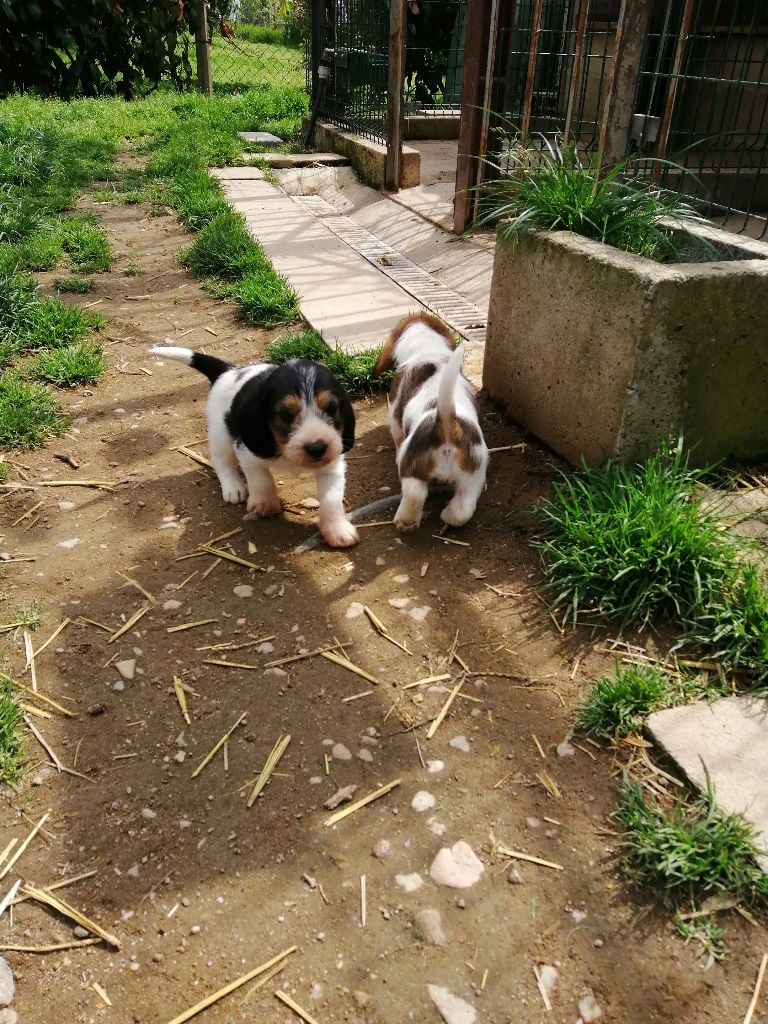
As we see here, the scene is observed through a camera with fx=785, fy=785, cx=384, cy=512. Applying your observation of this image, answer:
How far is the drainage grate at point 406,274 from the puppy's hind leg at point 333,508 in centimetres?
212

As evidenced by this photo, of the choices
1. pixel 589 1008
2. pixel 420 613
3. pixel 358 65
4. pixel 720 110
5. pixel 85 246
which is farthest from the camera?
pixel 358 65

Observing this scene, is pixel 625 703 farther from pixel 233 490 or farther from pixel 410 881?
pixel 233 490

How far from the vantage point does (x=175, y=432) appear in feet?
14.1

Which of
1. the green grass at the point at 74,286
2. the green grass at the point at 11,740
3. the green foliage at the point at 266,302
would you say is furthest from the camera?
the green grass at the point at 74,286

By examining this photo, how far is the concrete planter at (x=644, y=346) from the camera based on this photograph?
308 centimetres

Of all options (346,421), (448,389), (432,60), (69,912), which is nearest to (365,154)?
(432,60)

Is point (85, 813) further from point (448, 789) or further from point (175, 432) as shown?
point (175, 432)

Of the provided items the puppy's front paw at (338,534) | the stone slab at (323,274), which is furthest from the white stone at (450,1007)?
the stone slab at (323,274)

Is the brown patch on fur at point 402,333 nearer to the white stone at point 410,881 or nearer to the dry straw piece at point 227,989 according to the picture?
the white stone at point 410,881

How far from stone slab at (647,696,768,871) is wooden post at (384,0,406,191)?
751 centimetres

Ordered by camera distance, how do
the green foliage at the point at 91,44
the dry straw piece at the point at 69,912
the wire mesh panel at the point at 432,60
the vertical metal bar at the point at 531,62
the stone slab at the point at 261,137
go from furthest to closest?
the green foliage at the point at 91,44
the wire mesh panel at the point at 432,60
the stone slab at the point at 261,137
the vertical metal bar at the point at 531,62
the dry straw piece at the point at 69,912

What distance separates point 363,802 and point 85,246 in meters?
5.97

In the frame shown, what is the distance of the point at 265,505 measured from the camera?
3521mm

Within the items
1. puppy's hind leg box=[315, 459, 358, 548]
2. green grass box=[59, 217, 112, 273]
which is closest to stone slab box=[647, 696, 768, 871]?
puppy's hind leg box=[315, 459, 358, 548]
